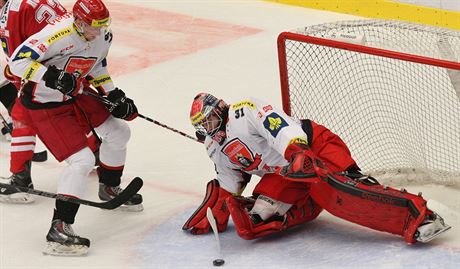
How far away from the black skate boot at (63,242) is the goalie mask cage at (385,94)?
3.73ft

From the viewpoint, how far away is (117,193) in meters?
4.75

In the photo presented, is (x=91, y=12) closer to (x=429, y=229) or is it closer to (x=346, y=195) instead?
(x=346, y=195)

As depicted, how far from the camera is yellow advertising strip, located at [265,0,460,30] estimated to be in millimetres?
6680

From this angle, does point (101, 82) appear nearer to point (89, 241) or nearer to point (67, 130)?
point (67, 130)

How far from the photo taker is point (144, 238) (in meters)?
4.34

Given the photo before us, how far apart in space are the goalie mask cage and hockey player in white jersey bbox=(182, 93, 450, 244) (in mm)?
561

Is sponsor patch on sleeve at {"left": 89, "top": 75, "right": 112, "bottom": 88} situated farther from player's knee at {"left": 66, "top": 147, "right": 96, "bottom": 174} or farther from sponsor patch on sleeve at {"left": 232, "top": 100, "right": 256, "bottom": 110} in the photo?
sponsor patch on sleeve at {"left": 232, "top": 100, "right": 256, "bottom": 110}

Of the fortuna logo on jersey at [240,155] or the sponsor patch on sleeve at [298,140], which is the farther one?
the fortuna logo on jersey at [240,155]

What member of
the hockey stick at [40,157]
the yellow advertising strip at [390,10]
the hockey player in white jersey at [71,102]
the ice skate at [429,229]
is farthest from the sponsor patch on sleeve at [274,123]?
the yellow advertising strip at [390,10]

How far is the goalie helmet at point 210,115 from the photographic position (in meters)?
4.08

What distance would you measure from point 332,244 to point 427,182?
749 mm

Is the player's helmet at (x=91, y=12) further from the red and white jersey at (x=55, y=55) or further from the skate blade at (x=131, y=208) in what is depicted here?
the skate blade at (x=131, y=208)


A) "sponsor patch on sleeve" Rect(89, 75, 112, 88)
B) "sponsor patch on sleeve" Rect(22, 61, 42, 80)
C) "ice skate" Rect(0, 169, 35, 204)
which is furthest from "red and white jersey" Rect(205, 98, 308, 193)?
"ice skate" Rect(0, 169, 35, 204)

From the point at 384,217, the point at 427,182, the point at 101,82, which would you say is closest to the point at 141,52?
the point at 101,82
